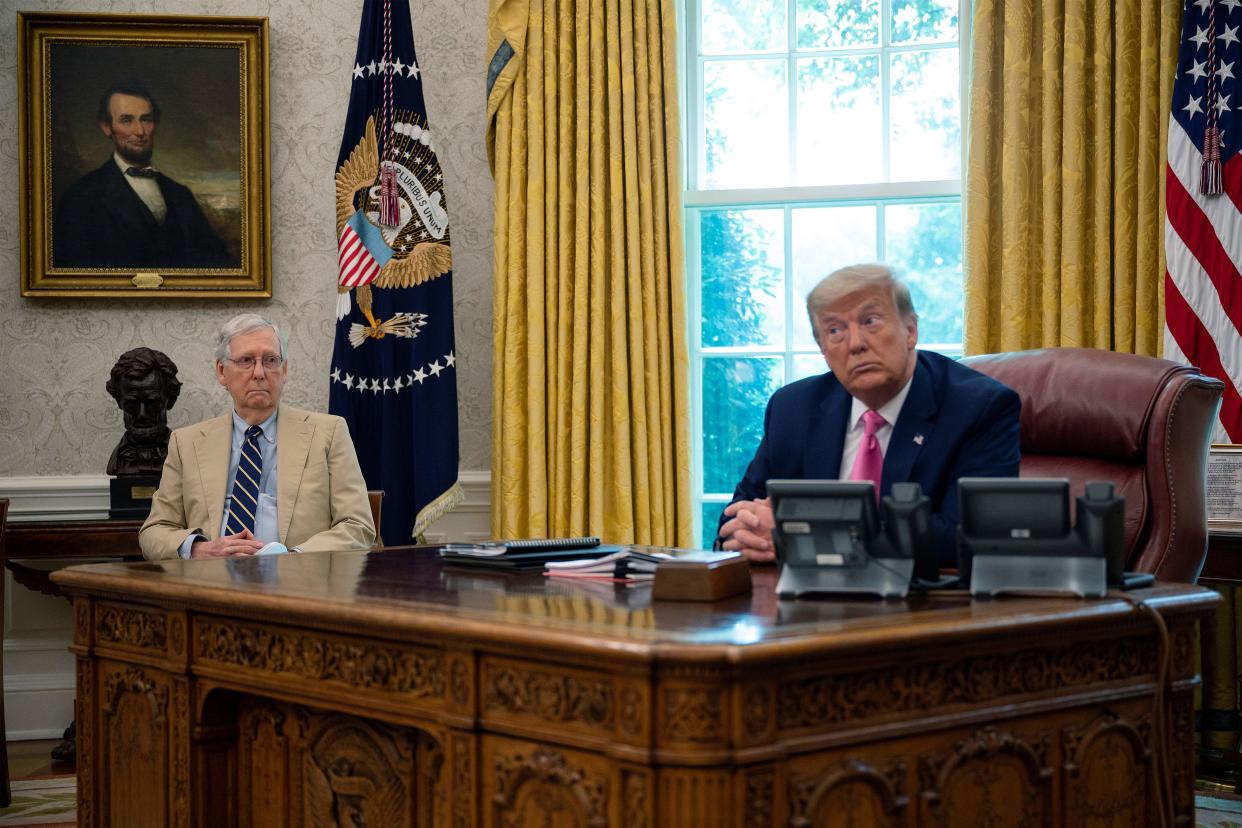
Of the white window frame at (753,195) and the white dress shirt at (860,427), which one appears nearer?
the white dress shirt at (860,427)

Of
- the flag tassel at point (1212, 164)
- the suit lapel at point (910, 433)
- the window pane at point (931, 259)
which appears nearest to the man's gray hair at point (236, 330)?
the suit lapel at point (910, 433)

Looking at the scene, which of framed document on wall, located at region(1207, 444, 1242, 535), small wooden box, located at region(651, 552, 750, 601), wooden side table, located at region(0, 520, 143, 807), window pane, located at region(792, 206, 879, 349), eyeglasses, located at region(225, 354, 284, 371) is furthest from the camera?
window pane, located at region(792, 206, 879, 349)

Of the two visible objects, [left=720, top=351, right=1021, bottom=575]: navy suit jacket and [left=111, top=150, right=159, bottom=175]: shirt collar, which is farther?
[left=111, top=150, right=159, bottom=175]: shirt collar

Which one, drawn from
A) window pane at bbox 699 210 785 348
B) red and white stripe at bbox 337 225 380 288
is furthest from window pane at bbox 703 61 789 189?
red and white stripe at bbox 337 225 380 288

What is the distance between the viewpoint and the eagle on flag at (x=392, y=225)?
484 cm

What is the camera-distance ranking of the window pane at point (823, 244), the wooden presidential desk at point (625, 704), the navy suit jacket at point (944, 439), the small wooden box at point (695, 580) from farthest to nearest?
the window pane at point (823, 244) < the navy suit jacket at point (944, 439) < the small wooden box at point (695, 580) < the wooden presidential desk at point (625, 704)

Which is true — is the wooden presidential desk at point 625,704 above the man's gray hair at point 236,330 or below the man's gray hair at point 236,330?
below

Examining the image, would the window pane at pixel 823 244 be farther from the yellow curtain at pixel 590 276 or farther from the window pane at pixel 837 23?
the window pane at pixel 837 23

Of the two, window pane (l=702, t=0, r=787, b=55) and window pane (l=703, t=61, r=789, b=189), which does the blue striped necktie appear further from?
window pane (l=702, t=0, r=787, b=55)

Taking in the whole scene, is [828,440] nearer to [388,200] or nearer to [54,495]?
[388,200]

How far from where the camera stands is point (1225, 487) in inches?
152

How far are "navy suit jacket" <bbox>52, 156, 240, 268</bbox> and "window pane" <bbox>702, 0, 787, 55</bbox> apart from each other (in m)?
2.05

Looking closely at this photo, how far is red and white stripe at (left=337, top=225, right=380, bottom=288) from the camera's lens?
15.9 ft

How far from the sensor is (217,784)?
2471 mm
